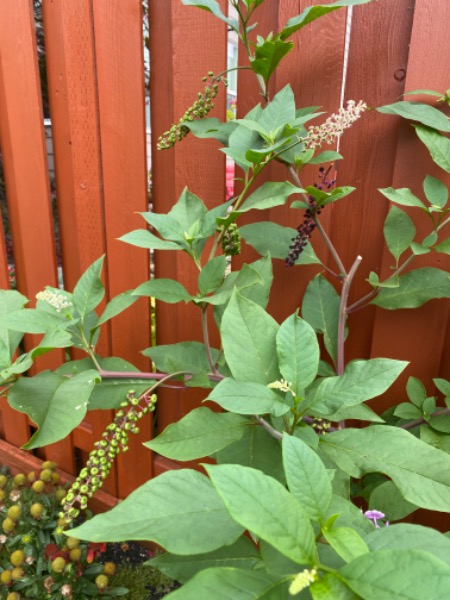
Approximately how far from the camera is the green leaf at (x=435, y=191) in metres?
1.06

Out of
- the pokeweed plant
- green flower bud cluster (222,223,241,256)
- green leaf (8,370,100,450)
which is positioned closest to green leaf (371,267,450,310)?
the pokeweed plant

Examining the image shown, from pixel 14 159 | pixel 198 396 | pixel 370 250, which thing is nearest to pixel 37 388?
pixel 198 396

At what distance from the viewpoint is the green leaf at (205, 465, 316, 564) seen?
465mm

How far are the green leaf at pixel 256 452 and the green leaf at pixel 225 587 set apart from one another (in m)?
0.33

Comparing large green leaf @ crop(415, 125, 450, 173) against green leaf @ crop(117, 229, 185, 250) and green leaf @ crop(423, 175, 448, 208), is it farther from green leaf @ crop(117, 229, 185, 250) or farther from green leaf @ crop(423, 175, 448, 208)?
green leaf @ crop(117, 229, 185, 250)

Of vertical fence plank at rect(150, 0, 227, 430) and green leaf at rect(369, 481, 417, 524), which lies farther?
vertical fence plank at rect(150, 0, 227, 430)

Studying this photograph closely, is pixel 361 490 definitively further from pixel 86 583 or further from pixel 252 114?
pixel 86 583

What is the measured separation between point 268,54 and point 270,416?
738mm

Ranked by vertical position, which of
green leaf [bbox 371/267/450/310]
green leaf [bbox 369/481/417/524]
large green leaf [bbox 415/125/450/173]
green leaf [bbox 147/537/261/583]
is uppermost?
large green leaf [bbox 415/125/450/173]

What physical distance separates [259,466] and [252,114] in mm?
743

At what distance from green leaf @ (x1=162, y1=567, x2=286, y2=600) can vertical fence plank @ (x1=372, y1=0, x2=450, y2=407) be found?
0.89 meters

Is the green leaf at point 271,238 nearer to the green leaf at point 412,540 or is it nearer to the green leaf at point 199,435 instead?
the green leaf at point 199,435

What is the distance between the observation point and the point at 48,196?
187cm

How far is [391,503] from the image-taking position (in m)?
0.99
